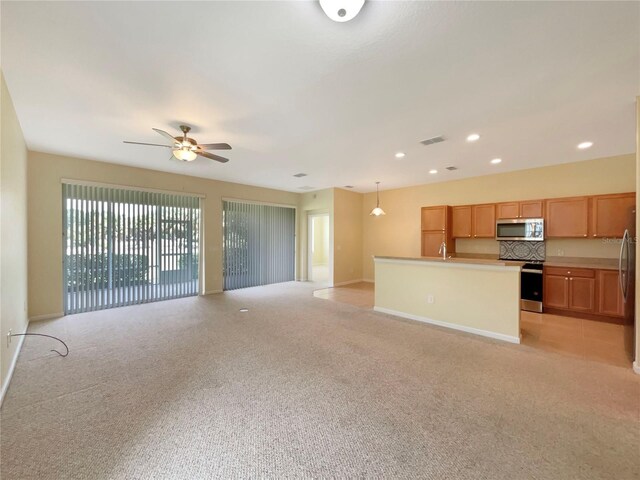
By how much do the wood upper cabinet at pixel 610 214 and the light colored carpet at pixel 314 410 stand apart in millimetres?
2926

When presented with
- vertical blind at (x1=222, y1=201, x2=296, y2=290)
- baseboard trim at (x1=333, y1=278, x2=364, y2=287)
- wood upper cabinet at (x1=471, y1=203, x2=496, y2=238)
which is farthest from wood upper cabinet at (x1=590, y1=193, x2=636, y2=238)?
vertical blind at (x1=222, y1=201, x2=296, y2=290)

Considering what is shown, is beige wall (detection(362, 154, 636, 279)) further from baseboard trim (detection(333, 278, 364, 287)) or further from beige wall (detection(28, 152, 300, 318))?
beige wall (detection(28, 152, 300, 318))

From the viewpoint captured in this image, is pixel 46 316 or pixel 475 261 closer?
pixel 475 261

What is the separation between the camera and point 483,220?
582cm

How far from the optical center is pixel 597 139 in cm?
377

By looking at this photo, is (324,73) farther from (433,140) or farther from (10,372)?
(10,372)

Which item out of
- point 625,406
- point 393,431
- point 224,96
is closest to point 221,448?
point 393,431

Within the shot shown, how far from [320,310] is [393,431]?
10.2 ft

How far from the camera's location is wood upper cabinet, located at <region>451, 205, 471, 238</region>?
6.05m

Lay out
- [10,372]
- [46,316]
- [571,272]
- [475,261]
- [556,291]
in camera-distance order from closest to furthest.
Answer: [10,372]
[475,261]
[46,316]
[571,272]
[556,291]

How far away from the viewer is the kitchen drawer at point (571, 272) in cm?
437

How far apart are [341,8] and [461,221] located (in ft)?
18.7

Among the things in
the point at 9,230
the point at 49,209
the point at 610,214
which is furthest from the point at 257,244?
the point at 610,214

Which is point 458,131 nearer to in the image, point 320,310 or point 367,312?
point 367,312
